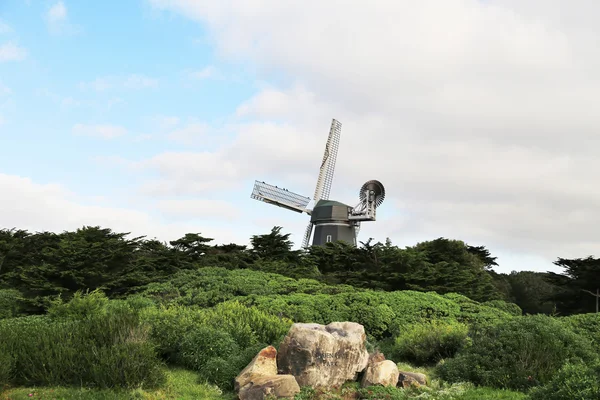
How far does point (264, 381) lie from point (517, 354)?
17.9 ft

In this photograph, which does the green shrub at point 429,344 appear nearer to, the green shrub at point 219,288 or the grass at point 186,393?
the grass at point 186,393

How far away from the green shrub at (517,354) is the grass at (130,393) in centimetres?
525

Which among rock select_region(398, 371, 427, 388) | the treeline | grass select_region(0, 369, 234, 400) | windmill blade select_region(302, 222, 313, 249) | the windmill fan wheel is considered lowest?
grass select_region(0, 369, 234, 400)

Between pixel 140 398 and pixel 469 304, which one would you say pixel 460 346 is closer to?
pixel 469 304

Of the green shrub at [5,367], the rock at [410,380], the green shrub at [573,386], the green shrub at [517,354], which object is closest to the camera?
the green shrub at [573,386]

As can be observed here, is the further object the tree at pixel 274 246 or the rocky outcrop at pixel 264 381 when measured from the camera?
the tree at pixel 274 246

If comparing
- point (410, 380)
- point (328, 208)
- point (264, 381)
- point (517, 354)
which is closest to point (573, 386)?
point (517, 354)

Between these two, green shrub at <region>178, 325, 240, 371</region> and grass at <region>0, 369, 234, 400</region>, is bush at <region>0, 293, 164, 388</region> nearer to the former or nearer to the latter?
grass at <region>0, 369, 234, 400</region>

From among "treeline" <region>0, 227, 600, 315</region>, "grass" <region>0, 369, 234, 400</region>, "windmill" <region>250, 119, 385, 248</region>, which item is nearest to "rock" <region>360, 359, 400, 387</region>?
"grass" <region>0, 369, 234, 400</region>

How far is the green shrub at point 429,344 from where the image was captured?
14102mm

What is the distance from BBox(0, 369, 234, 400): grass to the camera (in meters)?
8.80

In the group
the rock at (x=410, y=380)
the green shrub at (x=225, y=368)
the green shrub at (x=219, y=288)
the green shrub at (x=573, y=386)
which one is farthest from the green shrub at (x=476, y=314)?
the green shrub at (x=225, y=368)

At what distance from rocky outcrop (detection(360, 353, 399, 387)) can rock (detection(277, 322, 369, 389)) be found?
267mm

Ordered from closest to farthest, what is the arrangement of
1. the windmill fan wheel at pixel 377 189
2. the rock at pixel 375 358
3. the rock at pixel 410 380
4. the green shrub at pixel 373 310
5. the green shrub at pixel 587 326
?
the rock at pixel 410 380, the rock at pixel 375 358, the green shrub at pixel 587 326, the green shrub at pixel 373 310, the windmill fan wheel at pixel 377 189
